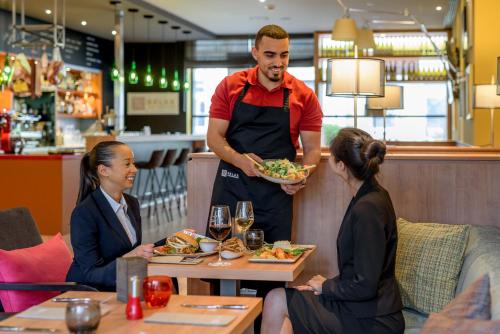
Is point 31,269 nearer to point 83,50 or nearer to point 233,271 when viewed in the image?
point 233,271

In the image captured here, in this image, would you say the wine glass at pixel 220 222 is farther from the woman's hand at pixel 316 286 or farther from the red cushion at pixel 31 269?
the red cushion at pixel 31 269

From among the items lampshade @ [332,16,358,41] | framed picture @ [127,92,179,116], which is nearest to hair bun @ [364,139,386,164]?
lampshade @ [332,16,358,41]

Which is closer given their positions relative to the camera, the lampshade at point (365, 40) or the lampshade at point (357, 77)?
the lampshade at point (357, 77)

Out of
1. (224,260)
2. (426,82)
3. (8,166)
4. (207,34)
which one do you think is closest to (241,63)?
(207,34)

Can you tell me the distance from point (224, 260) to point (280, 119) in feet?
3.52

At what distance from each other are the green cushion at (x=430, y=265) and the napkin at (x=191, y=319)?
1.51m

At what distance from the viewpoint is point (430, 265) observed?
369 cm

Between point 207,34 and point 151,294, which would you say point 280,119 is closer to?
point 151,294

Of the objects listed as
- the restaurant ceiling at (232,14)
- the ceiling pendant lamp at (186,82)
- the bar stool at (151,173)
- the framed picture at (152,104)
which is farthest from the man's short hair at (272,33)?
the framed picture at (152,104)

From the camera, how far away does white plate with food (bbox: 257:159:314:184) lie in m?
3.80

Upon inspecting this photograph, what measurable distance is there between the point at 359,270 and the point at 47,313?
1151mm

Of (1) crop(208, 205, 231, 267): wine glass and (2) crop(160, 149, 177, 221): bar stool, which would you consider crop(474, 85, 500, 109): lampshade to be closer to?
(1) crop(208, 205, 231, 267): wine glass

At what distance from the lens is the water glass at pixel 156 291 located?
2508 mm

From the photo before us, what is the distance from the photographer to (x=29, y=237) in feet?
12.7
